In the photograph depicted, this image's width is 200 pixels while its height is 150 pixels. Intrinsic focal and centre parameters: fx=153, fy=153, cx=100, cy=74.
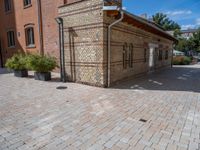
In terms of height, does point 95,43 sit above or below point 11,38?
below

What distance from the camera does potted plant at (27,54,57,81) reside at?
7.43 m

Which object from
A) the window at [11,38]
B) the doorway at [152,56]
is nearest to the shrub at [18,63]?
the window at [11,38]

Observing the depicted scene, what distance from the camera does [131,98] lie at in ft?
16.8

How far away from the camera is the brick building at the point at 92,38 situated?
6230 mm

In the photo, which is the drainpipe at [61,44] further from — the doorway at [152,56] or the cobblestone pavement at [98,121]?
the doorway at [152,56]

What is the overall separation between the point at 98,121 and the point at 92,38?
3.89m

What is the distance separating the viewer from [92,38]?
6355 millimetres

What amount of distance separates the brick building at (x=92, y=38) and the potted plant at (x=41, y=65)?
0.66 m

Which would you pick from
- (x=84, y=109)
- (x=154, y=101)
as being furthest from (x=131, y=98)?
(x=84, y=109)

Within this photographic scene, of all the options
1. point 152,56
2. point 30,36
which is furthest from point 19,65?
point 152,56

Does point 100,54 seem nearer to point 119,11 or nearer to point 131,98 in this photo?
point 119,11

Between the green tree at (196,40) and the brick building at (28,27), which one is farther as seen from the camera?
the green tree at (196,40)

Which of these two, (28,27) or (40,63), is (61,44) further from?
(28,27)

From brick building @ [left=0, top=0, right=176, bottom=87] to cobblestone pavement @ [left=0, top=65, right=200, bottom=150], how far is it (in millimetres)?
1716
